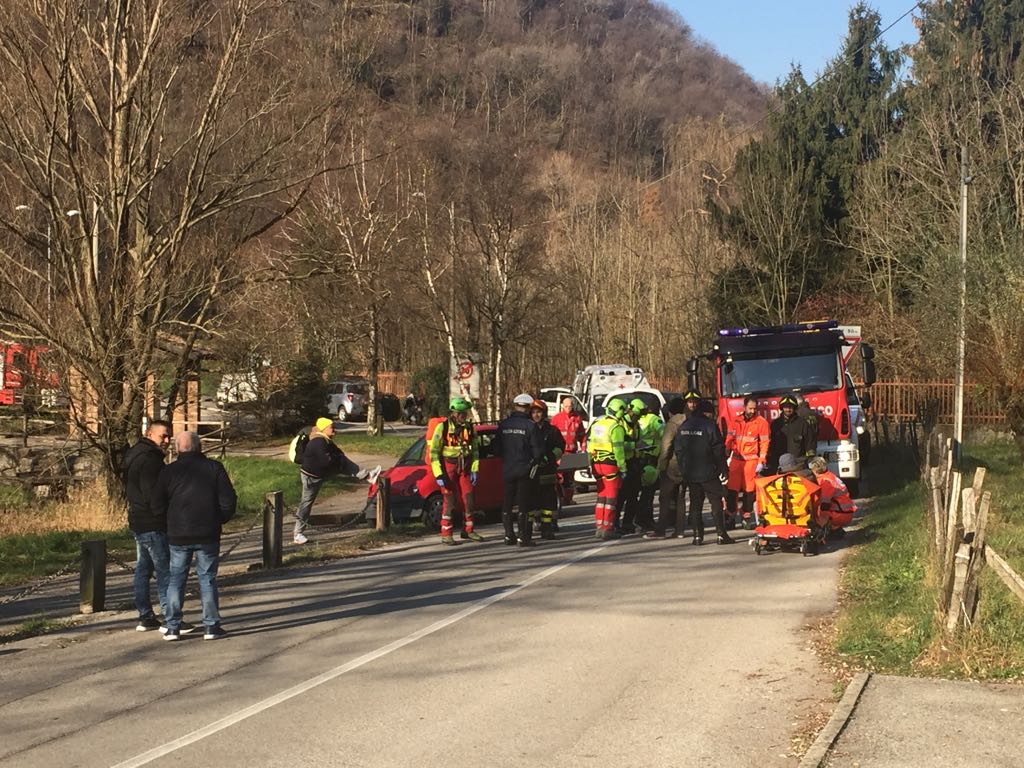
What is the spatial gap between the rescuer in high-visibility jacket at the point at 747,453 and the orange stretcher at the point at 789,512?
70.5 inches

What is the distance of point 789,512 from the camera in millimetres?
15000

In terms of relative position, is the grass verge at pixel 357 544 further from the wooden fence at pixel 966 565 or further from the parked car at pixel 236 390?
the parked car at pixel 236 390

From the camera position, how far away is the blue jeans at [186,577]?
11000 mm

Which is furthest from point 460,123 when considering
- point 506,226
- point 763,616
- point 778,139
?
point 763,616

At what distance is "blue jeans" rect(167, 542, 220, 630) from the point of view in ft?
36.1

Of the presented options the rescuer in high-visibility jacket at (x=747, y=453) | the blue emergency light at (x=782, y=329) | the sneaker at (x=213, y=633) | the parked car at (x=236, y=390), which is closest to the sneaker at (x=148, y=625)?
the sneaker at (x=213, y=633)

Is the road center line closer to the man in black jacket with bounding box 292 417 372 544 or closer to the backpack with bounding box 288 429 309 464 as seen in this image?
the man in black jacket with bounding box 292 417 372 544

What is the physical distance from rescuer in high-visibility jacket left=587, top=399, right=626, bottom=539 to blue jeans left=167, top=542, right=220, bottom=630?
23.6ft

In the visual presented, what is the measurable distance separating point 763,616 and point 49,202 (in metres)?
14.9

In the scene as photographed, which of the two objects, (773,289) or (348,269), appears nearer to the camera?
(348,269)

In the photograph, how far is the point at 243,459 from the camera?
36.4 metres

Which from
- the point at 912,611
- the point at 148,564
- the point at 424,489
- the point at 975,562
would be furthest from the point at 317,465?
the point at 975,562

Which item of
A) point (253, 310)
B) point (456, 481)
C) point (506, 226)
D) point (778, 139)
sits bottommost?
point (456, 481)

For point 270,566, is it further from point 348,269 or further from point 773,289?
point 773,289
